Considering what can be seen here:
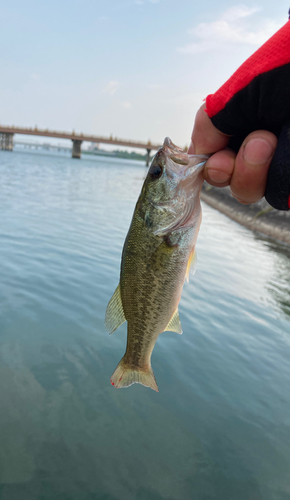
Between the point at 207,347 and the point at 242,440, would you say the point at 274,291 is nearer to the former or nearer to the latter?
the point at 207,347

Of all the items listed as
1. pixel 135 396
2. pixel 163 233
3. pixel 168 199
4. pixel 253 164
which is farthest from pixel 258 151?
pixel 135 396

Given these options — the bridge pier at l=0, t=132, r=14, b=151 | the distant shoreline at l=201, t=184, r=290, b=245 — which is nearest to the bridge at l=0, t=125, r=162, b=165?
the bridge pier at l=0, t=132, r=14, b=151

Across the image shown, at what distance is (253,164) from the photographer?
2266 mm

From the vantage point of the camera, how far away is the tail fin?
3.27m

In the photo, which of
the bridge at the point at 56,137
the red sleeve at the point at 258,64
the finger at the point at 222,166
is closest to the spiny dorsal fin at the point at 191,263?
the finger at the point at 222,166

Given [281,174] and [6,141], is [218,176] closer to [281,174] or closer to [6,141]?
[281,174]

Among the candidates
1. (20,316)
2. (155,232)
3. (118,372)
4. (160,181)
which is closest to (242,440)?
(118,372)

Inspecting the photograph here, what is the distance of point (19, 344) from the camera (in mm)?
6387

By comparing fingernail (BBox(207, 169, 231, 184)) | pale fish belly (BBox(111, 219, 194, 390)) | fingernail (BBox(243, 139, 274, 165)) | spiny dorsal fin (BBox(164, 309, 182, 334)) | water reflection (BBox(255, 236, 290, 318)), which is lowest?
water reflection (BBox(255, 236, 290, 318))

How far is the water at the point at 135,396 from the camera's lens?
169 inches

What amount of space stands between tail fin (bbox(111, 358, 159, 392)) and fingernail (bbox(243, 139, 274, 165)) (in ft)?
7.05

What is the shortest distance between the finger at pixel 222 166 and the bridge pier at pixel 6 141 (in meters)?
119

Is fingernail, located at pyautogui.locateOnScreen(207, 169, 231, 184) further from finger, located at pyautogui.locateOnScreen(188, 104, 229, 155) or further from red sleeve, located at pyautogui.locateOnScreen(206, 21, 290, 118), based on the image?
red sleeve, located at pyautogui.locateOnScreen(206, 21, 290, 118)

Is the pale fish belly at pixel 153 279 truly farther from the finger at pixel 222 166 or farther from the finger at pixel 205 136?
the finger at pixel 205 136
